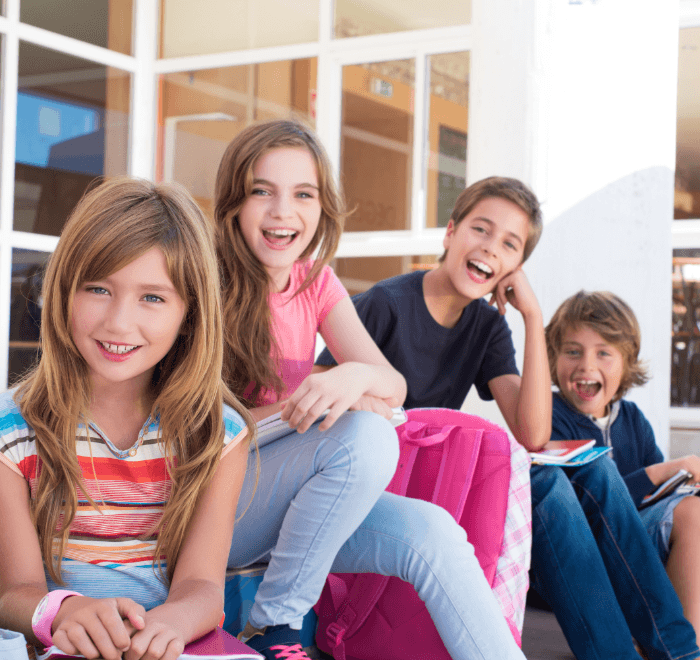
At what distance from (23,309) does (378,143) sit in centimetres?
189

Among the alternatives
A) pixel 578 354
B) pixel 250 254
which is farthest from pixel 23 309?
pixel 578 354

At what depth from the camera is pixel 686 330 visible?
12.0 ft

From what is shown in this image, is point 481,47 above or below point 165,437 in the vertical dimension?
above

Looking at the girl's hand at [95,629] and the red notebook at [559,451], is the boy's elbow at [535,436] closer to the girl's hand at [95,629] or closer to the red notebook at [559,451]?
the red notebook at [559,451]

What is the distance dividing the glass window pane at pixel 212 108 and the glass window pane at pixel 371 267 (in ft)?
2.60

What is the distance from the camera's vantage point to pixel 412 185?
4.02m

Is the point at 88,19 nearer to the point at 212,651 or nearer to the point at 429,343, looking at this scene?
the point at 429,343

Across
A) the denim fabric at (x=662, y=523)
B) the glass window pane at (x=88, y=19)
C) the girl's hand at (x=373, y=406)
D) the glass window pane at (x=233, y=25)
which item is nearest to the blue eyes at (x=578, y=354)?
the denim fabric at (x=662, y=523)

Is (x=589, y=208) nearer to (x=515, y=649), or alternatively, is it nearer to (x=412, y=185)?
(x=412, y=185)

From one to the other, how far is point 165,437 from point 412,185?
2839 mm

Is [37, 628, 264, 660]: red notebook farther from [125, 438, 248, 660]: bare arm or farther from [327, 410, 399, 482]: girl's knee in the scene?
[327, 410, 399, 482]: girl's knee

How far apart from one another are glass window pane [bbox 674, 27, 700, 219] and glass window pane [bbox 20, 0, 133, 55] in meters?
2.83

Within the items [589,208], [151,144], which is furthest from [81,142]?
[589,208]

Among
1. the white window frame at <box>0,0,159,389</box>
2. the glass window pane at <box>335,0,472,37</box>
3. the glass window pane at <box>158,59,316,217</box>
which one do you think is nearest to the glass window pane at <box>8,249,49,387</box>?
the white window frame at <box>0,0,159,389</box>
